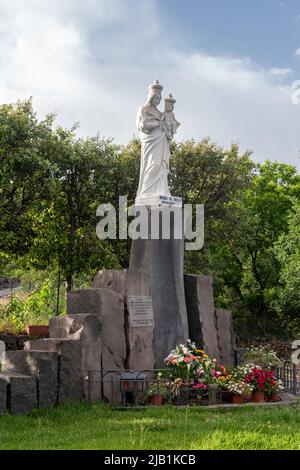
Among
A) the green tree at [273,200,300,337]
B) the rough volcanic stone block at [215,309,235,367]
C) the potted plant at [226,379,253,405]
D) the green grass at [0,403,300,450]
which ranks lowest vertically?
the green grass at [0,403,300,450]

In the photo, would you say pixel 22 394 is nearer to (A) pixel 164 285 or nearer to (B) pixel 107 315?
(B) pixel 107 315

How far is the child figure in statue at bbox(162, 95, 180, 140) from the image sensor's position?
14289 millimetres

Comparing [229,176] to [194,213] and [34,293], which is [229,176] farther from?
[34,293]

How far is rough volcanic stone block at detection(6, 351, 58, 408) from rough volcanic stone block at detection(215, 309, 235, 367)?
506cm

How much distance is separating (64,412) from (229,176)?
52.7 feet

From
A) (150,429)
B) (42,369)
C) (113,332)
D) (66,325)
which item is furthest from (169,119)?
(150,429)

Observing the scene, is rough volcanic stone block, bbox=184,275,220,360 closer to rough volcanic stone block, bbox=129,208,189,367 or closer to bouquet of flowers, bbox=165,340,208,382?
rough volcanic stone block, bbox=129,208,189,367

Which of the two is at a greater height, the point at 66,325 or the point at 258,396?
the point at 66,325

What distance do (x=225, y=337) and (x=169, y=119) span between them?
5.19 metres

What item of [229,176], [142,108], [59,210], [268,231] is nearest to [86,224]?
[59,210]

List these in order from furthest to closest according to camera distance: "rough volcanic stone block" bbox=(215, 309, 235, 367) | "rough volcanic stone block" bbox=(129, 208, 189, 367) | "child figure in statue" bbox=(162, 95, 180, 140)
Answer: "rough volcanic stone block" bbox=(215, 309, 235, 367)
"child figure in statue" bbox=(162, 95, 180, 140)
"rough volcanic stone block" bbox=(129, 208, 189, 367)

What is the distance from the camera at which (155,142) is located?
14164 millimetres

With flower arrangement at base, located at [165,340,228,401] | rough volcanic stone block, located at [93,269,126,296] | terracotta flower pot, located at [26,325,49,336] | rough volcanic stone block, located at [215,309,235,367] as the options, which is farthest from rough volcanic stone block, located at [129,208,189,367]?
terracotta flower pot, located at [26,325,49,336]

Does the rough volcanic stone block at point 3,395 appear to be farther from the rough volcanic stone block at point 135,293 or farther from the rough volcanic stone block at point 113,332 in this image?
the rough volcanic stone block at point 135,293
